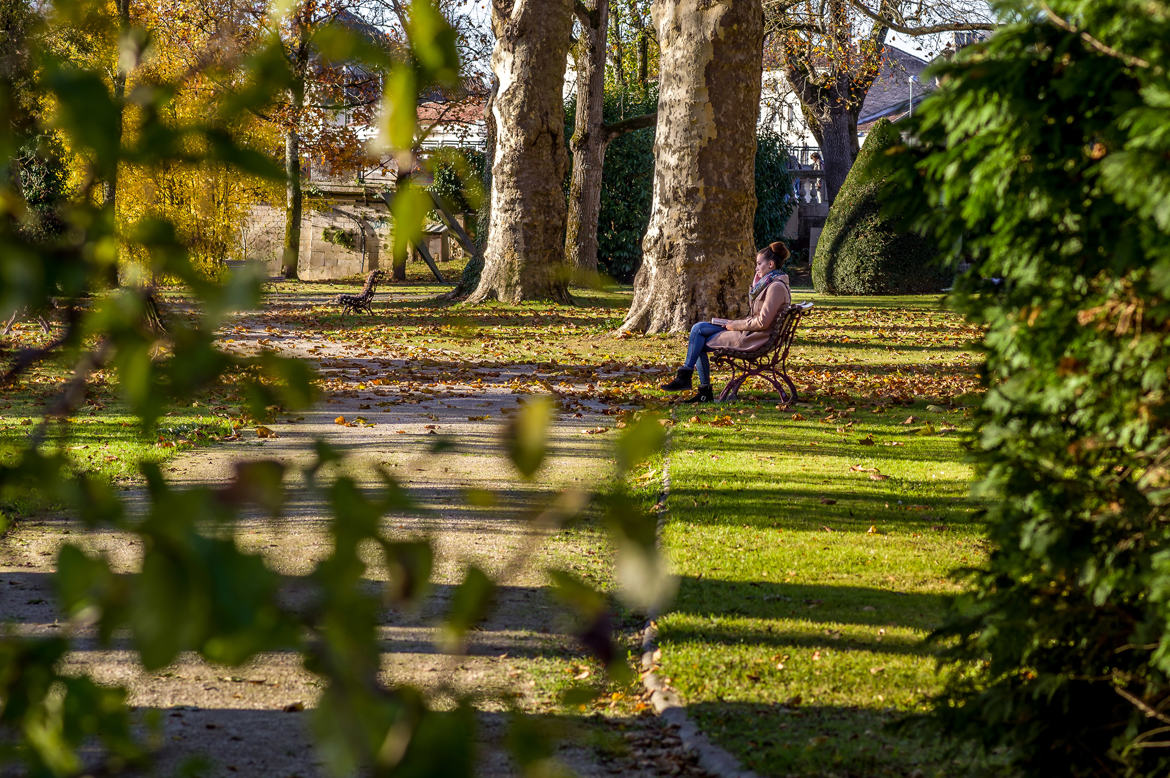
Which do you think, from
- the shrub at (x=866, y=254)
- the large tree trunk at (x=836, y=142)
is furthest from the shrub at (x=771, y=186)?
the shrub at (x=866, y=254)

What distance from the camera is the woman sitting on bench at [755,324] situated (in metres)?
11.3

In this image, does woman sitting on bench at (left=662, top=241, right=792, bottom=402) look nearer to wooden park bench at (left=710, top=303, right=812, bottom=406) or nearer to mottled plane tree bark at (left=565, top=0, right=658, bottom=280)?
wooden park bench at (left=710, top=303, right=812, bottom=406)

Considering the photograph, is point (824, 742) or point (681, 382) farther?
point (681, 382)

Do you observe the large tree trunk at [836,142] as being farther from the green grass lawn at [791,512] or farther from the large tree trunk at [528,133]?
the green grass lawn at [791,512]

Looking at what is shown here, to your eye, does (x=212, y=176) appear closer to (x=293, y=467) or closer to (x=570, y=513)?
(x=293, y=467)

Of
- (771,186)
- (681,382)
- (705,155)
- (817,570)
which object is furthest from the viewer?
(771,186)

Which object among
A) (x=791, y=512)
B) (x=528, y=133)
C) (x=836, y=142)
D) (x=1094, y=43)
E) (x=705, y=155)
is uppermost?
(x=836, y=142)

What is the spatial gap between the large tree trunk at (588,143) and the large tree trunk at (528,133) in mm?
4325

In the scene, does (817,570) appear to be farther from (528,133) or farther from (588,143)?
(588,143)

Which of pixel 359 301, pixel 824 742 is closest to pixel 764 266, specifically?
pixel 824 742

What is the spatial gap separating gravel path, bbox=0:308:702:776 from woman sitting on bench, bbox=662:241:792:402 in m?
2.01

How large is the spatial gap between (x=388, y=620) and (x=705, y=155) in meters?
12.2

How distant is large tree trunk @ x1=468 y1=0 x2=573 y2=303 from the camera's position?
73.9ft

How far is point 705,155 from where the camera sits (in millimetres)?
16672
